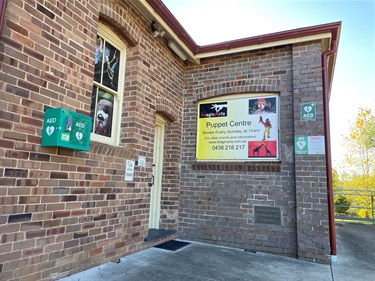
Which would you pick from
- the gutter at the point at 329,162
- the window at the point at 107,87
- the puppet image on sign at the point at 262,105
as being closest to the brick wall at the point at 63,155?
the window at the point at 107,87

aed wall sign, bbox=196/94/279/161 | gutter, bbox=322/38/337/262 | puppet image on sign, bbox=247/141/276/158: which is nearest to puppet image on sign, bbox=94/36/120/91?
aed wall sign, bbox=196/94/279/161

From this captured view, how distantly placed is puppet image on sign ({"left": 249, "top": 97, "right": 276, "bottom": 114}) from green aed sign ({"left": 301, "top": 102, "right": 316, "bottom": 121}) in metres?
0.56

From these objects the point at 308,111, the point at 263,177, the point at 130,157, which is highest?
the point at 308,111

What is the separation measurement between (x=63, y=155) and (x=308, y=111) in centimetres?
414

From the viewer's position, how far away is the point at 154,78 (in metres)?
4.90

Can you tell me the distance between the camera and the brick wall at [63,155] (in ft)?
8.15

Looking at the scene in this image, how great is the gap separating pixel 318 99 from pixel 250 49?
1693mm

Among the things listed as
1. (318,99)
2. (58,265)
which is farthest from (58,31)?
(318,99)

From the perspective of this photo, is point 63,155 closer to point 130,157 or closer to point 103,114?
point 103,114

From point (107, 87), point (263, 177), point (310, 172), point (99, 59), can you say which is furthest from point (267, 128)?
point (99, 59)

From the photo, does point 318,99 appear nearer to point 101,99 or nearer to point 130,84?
point 130,84

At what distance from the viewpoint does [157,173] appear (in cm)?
564

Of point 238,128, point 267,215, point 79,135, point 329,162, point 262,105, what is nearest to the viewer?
point 79,135

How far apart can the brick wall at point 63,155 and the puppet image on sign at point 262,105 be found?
2.16 metres
